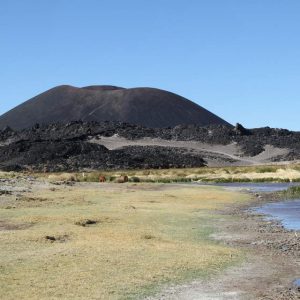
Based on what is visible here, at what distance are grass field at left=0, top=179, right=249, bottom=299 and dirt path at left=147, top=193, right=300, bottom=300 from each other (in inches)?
24.6

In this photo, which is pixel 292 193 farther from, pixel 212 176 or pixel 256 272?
pixel 212 176

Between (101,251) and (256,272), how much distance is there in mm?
5265

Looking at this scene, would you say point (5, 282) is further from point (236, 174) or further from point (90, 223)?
point (236, 174)

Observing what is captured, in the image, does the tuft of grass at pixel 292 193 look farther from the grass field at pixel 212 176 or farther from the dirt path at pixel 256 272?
the grass field at pixel 212 176

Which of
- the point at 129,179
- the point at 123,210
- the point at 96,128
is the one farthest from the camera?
the point at 96,128

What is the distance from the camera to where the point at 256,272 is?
1780 centimetres

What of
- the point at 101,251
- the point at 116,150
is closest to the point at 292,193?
the point at 101,251

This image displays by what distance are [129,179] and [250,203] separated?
39777 mm

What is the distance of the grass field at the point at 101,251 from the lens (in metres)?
15.4

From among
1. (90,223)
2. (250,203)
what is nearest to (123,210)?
(90,223)

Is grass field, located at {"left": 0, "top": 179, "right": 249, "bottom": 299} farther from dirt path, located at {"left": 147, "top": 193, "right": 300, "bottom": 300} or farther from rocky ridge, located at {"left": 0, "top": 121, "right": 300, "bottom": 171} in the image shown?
rocky ridge, located at {"left": 0, "top": 121, "right": 300, "bottom": 171}

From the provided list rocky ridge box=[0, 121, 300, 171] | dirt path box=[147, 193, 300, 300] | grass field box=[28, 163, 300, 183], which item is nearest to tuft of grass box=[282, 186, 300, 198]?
dirt path box=[147, 193, 300, 300]

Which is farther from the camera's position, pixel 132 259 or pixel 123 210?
pixel 123 210

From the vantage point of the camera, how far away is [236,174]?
92.9 metres
